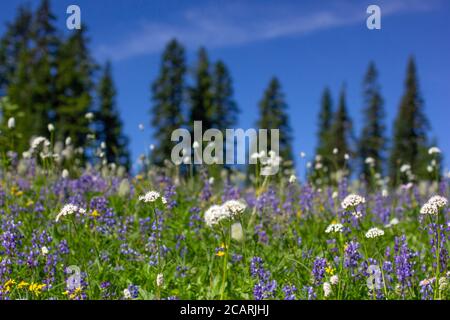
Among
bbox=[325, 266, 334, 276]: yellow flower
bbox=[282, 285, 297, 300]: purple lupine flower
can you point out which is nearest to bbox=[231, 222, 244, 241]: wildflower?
bbox=[282, 285, 297, 300]: purple lupine flower

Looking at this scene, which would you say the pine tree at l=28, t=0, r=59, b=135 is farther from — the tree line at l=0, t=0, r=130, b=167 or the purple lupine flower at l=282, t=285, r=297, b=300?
the purple lupine flower at l=282, t=285, r=297, b=300

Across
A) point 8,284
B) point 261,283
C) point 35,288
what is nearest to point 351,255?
point 261,283

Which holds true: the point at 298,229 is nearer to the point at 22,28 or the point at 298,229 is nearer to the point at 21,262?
the point at 21,262

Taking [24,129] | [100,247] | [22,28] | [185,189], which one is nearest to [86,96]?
[24,129]

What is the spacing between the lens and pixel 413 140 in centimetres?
4503

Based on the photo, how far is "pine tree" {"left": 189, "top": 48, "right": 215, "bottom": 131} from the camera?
38237mm

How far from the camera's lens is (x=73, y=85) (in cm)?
3525

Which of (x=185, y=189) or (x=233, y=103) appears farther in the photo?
(x=233, y=103)

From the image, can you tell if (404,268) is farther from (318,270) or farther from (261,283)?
(261,283)

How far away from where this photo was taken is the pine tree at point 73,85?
3309cm

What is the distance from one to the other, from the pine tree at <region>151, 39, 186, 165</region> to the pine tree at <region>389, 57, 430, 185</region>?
16.9 meters

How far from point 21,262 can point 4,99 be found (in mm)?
5400
